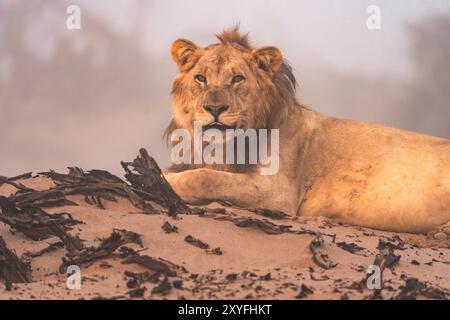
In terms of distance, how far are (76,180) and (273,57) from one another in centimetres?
310

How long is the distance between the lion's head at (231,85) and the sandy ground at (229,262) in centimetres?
142

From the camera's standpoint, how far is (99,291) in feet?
21.1

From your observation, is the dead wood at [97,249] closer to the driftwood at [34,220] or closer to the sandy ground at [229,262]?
the sandy ground at [229,262]

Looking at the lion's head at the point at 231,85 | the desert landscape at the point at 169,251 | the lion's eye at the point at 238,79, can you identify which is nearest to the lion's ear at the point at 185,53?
the lion's head at the point at 231,85

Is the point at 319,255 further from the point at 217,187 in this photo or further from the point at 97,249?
the point at 217,187

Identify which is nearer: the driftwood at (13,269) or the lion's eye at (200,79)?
the driftwood at (13,269)

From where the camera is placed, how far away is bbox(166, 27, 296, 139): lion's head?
10.4 meters

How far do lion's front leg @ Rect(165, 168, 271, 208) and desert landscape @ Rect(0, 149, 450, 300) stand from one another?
38cm

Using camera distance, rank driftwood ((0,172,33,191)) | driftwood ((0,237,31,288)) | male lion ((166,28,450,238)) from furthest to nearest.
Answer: male lion ((166,28,450,238))
driftwood ((0,172,33,191))
driftwood ((0,237,31,288))

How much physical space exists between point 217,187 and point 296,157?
4.80 feet

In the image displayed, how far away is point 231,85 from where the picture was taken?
1062 centimetres

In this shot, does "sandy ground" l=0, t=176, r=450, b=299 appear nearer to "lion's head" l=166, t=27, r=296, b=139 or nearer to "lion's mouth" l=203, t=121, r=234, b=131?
"lion's mouth" l=203, t=121, r=234, b=131

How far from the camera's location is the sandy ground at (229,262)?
6.35m

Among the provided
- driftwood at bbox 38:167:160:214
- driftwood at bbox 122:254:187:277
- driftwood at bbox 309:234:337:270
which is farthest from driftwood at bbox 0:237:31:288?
driftwood at bbox 309:234:337:270
